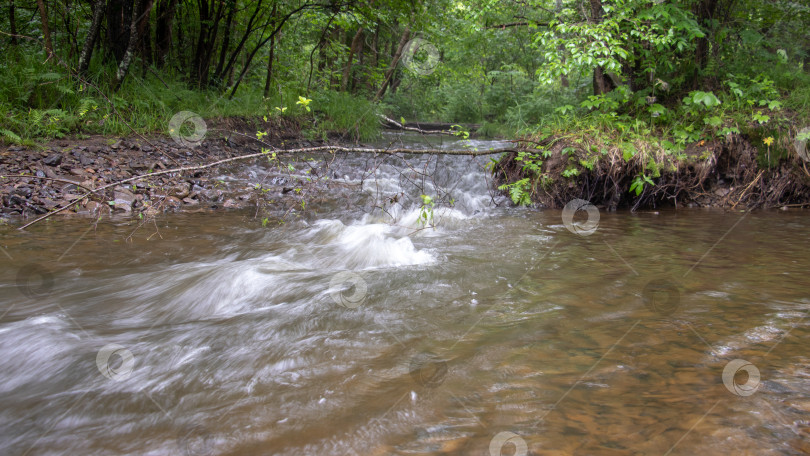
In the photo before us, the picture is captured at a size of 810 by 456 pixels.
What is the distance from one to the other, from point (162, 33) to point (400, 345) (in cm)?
933

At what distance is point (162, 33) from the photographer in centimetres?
891

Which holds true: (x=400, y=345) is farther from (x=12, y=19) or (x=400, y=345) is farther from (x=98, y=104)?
(x=12, y=19)

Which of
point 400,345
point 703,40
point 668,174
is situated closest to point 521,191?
point 668,174

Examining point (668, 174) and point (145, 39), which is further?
point (145, 39)

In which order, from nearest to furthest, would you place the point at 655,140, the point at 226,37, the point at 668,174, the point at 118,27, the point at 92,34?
the point at 655,140
the point at 668,174
the point at 92,34
the point at 118,27
the point at 226,37

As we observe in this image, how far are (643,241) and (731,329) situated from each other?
222cm

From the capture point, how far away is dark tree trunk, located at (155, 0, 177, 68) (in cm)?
876

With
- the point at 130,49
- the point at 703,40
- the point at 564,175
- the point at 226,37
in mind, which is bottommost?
the point at 564,175

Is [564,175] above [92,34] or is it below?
below

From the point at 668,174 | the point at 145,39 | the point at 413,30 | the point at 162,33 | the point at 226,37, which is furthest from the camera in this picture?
the point at 413,30

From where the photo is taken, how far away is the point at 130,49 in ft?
22.9

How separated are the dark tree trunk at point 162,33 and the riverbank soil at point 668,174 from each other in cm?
744

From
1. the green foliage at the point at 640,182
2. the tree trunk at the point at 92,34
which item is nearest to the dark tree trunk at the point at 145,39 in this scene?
the tree trunk at the point at 92,34

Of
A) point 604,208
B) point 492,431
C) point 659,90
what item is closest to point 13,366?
point 492,431
